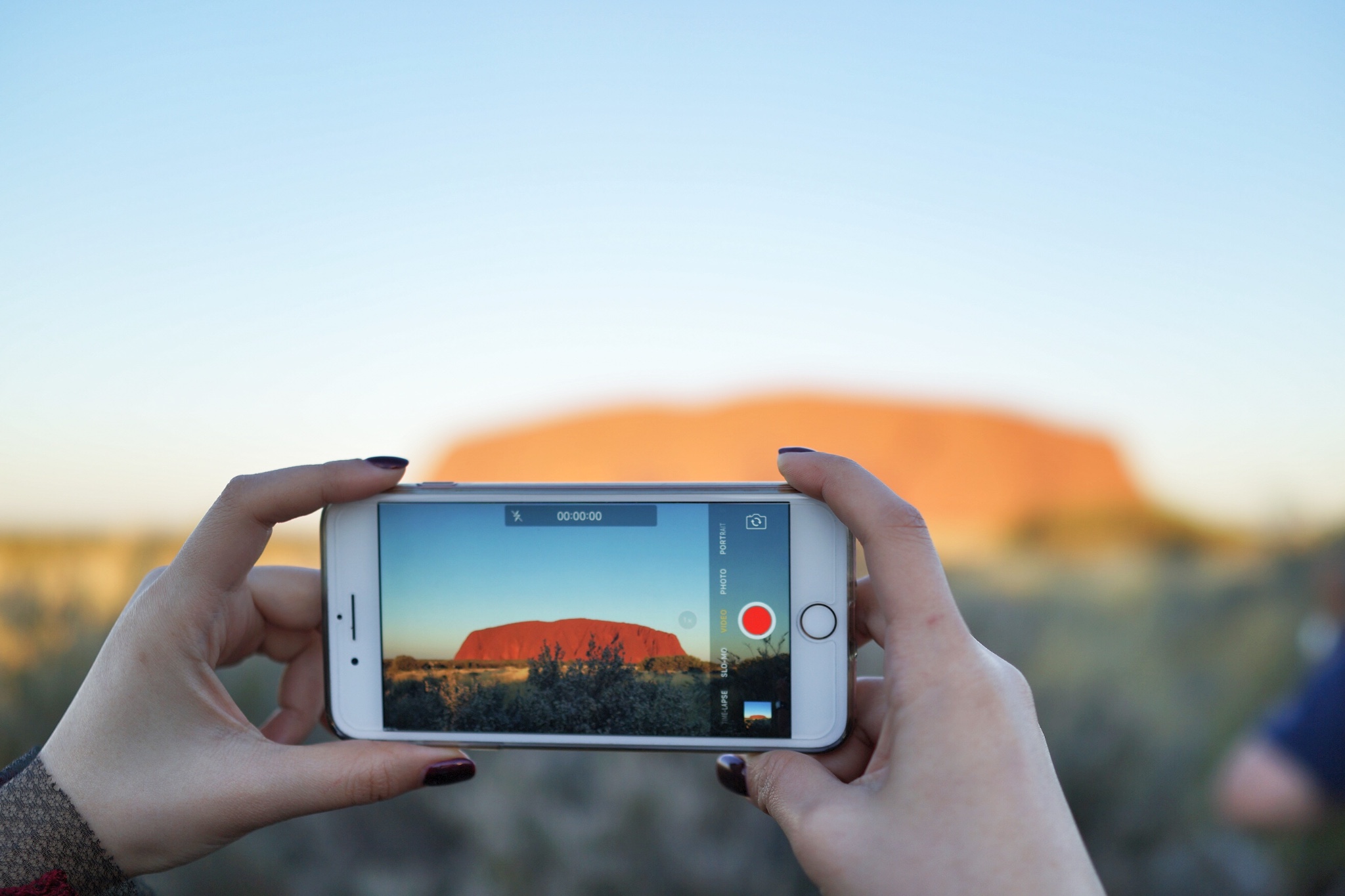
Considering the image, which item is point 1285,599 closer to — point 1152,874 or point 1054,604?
point 1054,604

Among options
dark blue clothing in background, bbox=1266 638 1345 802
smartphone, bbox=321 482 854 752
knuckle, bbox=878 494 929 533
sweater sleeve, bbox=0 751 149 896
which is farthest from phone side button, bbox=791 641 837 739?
dark blue clothing in background, bbox=1266 638 1345 802

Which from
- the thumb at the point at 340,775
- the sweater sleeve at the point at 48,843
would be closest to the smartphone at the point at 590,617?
the thumb at the point at 340,775

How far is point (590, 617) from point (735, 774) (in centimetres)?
45

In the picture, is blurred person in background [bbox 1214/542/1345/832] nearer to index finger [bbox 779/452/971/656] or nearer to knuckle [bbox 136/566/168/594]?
index finger [bbox 779/452/971/656]

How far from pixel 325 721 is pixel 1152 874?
3.15 meters

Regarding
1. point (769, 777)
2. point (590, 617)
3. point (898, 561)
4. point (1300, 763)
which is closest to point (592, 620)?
point (590, 617)

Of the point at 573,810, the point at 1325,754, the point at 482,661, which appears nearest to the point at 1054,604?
the point at 1325,754

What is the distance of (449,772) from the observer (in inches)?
56.8

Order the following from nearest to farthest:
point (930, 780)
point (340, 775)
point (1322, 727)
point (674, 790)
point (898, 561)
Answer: point (930, 780), point (898, 561), point (340, 775), point (1322, 727), point (674, 790)

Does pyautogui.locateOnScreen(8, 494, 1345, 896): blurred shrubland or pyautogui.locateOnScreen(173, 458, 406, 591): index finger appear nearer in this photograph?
pyautogui.locateOnScreen(173, 458, 406, 591): index finger

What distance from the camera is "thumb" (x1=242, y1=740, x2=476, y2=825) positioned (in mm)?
1346

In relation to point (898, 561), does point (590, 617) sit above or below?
below

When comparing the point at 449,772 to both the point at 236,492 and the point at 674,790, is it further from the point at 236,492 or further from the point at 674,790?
the point at 674,790

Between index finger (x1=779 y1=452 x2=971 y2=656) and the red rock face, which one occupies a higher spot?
index finger (x1=779 y1=452 x2=971 y2=656)
